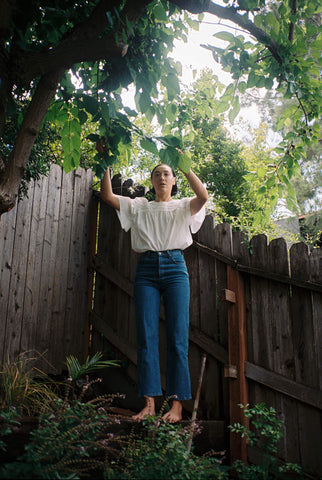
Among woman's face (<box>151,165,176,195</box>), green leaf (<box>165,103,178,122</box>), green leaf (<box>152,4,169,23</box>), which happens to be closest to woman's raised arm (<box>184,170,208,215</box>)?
woman's face (<box>151,165,176,195</box>)

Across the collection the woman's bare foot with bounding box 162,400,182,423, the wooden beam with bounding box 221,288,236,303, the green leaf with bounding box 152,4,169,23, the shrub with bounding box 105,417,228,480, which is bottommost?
A: the shrub with bounding box 105,417,228,480

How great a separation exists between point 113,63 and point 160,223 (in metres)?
1.16

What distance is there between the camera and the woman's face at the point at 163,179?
3205 millimetres

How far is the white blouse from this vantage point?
9.95ft

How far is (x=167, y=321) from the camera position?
2.94m

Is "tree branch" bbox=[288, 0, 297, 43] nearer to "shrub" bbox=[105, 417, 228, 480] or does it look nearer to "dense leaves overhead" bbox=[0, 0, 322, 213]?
"dense leaves overhead" bbox=[0, 0, 322, 213]

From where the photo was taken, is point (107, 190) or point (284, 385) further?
point (107, 190)

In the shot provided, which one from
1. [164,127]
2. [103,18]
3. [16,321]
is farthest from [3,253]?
[103,18]

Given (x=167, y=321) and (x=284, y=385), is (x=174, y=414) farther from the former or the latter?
(x=284, y=385)

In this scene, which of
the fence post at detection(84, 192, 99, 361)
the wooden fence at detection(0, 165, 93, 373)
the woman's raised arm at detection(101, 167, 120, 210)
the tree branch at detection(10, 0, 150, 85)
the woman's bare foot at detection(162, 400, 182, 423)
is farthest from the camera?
the fence post at detection(84, 192, 99, 361)

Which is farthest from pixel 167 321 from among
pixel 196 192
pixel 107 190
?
pixel 107 190

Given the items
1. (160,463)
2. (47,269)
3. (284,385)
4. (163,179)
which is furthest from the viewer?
(47,269)

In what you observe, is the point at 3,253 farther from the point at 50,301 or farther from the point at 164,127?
the point at 164,127

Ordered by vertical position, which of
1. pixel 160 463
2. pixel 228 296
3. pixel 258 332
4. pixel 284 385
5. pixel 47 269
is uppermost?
pixel 47 269
